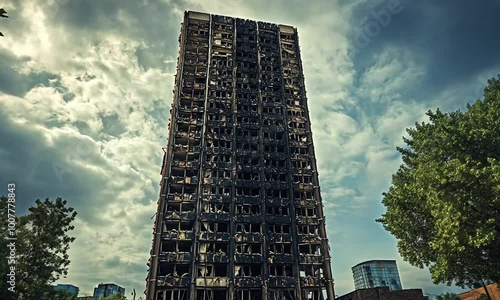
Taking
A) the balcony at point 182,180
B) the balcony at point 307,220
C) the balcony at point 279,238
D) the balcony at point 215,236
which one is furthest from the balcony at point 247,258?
the balcony at point 182,180

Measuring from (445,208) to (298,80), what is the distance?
166 feet

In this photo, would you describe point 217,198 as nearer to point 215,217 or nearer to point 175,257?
point 215,217

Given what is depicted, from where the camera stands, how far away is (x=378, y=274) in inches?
5423

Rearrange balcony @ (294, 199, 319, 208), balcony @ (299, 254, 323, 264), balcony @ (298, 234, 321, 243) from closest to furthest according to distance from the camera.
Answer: balcony @ (299, 254, 323, 264), balcony @ (298, 234, 321, 243), balcony @ (294, 199, 319, 208)

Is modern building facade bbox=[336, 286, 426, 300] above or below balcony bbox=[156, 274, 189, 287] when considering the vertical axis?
below

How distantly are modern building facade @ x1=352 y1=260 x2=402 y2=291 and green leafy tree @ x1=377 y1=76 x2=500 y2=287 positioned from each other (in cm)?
12621

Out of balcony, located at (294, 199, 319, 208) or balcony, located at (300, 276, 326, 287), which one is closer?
balcony, located at (300, 276, 326, 287)

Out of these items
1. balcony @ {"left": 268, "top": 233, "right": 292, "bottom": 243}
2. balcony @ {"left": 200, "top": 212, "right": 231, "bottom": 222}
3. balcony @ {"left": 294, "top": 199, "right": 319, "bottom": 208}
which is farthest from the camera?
balcony @ {"left": 294, "top": 199, "right": 319, "bottom": 208}

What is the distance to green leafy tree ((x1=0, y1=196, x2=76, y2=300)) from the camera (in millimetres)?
30131

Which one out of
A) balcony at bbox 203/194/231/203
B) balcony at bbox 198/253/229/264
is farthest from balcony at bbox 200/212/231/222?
→ balcony at bbox 198/253/229/264

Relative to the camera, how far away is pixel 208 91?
59.1m

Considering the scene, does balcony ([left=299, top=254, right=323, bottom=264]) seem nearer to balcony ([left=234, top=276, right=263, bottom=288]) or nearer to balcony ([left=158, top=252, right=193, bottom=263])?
balcony ([left=234, top=276, right=263, bottom=288])

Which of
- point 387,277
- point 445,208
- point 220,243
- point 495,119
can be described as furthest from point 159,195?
point 387,277

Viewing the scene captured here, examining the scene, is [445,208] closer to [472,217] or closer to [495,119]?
[472,217]
